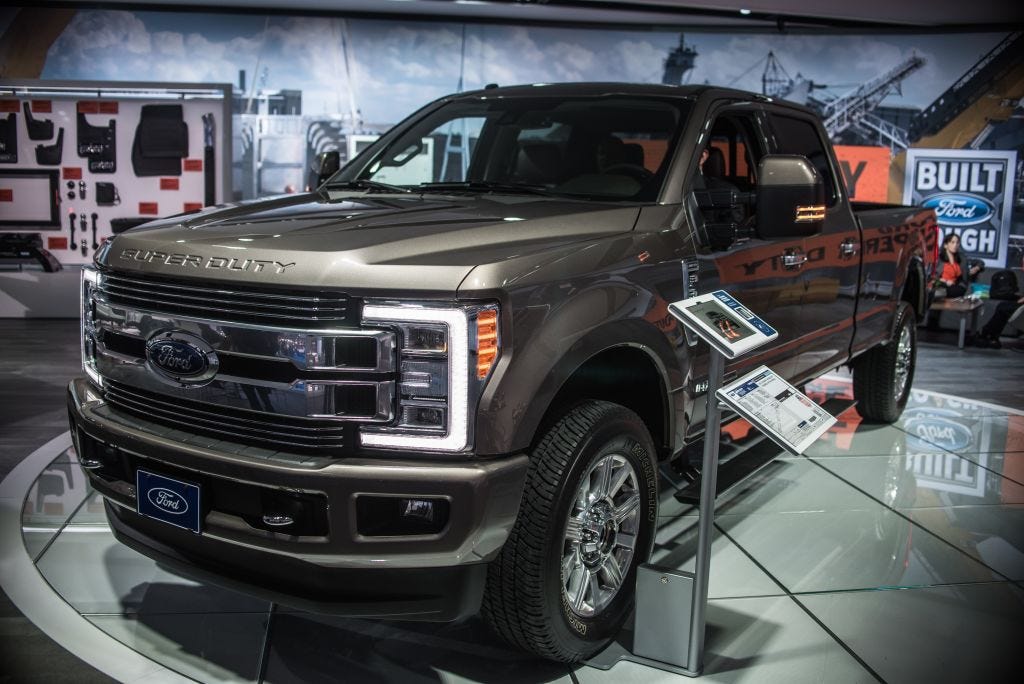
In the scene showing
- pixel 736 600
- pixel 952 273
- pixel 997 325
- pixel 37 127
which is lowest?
pixel 736 600

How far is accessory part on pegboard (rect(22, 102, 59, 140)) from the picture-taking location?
28.0ft

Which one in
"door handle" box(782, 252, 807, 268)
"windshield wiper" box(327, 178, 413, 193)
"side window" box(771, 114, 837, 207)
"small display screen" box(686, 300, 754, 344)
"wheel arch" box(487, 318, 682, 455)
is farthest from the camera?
"side window" box(771, 114, 837, 207)

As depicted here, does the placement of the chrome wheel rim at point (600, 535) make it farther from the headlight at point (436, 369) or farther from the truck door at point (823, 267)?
the truck door at point (823, 267)

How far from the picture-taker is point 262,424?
216 cm

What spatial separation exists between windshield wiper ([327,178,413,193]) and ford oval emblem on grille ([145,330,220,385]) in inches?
44.9

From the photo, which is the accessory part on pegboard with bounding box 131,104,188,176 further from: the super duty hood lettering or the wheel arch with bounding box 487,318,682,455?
the wheel arch with bounding box 487,318,682,455

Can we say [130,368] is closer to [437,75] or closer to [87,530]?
[87,530]

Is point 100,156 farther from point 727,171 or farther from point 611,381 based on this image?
point 611,381

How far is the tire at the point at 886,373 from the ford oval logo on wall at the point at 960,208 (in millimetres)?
6040

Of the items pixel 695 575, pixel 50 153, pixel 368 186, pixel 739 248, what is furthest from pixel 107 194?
pixel 695 575

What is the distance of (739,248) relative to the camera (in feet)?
10.4

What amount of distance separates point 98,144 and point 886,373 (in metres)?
7.21

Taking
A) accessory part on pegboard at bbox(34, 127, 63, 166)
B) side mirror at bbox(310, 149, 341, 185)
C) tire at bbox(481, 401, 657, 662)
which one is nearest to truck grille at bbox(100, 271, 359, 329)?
tire at bbox(481, 401, 657, 662)

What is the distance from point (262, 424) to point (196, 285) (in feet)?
1.22
